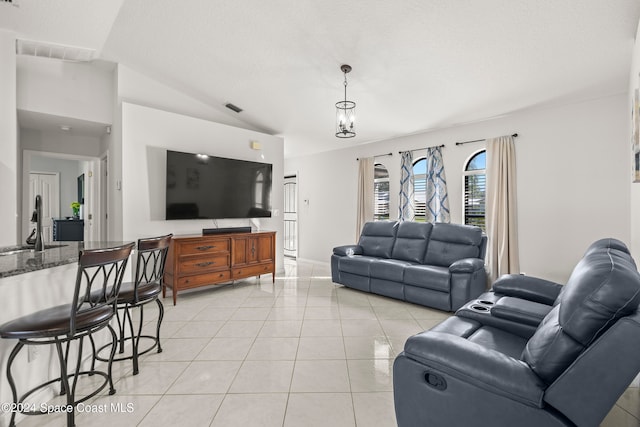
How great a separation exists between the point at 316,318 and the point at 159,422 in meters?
1.87

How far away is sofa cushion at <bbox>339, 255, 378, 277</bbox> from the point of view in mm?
4237

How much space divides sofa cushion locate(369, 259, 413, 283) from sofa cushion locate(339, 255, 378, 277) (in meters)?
0.08

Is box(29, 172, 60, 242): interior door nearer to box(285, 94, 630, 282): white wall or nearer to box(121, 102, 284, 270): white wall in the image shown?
box(121, 102, 284, 270): white wall

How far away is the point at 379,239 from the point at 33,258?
13.1 feet

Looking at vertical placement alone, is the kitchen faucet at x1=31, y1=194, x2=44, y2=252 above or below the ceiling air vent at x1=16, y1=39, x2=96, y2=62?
below

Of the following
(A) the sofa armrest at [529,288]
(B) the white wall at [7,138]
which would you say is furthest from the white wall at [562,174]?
(B) the white wall at [7,138]

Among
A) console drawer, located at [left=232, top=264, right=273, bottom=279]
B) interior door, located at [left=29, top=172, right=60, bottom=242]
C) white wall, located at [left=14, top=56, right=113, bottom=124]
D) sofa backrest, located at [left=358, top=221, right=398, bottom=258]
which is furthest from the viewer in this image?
interior door, located at [left=29, top=172, right=60, bottom=242]

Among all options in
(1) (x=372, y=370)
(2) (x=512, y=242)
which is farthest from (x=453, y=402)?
(2) (x=512, y=242)

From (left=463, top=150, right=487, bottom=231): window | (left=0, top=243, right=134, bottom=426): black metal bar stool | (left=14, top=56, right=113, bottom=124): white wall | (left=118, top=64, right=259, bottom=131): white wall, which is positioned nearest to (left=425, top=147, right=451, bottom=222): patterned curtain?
(left=463, top=150, right=487, bottom=231): window

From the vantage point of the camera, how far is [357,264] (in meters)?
4.34

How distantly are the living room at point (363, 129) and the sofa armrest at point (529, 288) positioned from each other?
143cm

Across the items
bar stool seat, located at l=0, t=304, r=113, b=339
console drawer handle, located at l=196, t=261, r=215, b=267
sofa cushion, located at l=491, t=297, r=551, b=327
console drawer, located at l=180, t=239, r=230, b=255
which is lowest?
console drawer handle, located at l=196, t=261, r=215, b=267

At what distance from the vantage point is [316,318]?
132 inches

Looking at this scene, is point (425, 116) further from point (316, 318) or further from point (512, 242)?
point (316, 318)
